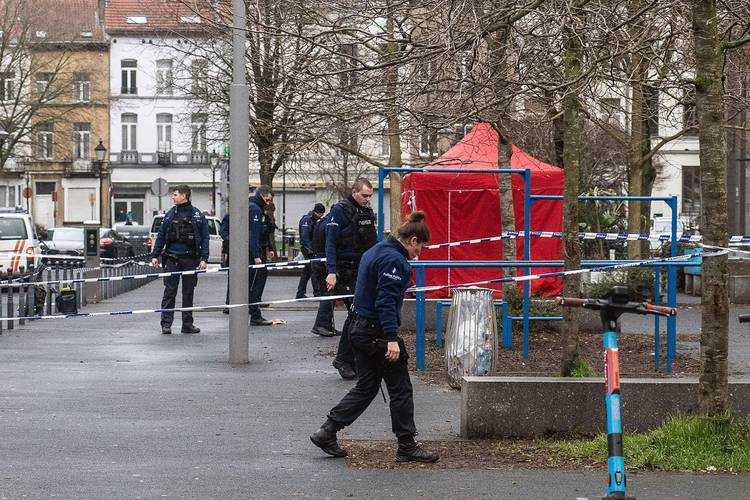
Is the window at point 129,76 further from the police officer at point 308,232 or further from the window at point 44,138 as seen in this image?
the police officer at point 308,232

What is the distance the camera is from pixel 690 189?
6475 centimetres

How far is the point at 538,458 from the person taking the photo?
8.23 metres

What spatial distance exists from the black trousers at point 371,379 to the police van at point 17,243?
2115 centimetres

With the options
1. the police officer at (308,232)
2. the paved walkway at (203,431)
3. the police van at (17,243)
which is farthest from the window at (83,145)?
the paved walkway at (203,431)

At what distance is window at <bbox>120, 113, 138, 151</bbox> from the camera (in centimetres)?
7506

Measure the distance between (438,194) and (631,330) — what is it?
172 inches

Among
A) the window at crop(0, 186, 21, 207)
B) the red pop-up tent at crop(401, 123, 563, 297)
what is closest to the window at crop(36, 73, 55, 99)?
the window at crop(0, 186, 21, 207)

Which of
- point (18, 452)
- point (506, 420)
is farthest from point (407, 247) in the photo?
point (18, 452)

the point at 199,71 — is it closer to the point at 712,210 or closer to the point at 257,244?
the point at 257,244

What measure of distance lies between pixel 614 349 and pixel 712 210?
9.85ft

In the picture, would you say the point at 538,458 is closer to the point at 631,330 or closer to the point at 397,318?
the point at 397,318

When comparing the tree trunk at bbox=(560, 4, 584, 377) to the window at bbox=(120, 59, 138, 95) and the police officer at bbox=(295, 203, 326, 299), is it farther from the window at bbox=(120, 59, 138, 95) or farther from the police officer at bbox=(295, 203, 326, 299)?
the window at bbox=(120, 59, 138, 95)

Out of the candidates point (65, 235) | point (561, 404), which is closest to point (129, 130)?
point (65, 235)

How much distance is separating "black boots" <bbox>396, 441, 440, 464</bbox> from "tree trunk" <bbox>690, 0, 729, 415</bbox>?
179 centimetres
